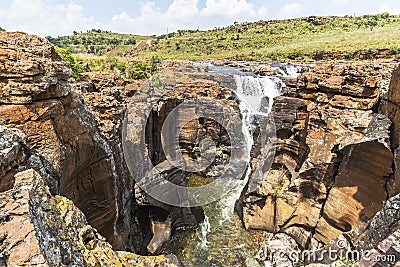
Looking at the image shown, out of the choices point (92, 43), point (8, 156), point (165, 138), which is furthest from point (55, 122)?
point (92, 43)

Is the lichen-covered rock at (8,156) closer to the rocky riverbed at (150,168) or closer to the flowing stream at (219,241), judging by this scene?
the rocky riverbed at (150,168)

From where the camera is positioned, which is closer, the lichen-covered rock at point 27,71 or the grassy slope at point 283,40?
the lichen-covered rock at point 27,71

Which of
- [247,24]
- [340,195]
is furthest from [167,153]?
[247,24]

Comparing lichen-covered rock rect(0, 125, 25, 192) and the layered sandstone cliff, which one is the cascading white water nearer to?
the layered sandstone cliff

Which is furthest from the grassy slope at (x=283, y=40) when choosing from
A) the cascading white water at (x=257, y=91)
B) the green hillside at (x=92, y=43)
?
the cascading white water at (x=257, y=91)

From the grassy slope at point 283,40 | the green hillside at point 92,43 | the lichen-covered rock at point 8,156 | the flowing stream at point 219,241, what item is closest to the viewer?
the lichen-covered rock at point 8,156

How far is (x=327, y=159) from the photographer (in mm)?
11852

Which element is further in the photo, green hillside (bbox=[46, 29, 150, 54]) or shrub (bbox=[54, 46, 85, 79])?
green hillside (bbox=[46, 29, 150, 54])

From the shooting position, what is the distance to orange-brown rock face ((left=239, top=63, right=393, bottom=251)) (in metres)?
10.0

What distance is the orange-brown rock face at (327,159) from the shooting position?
10.0 m

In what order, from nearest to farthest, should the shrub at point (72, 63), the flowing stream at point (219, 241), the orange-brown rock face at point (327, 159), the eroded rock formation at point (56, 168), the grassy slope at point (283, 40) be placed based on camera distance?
the eroded rock formation at point (56, 168)
the orange-brown rock face at point (327, 159)
the flowing stream at point (219, 241)
the shrub at point (72, 63)
the grassy slope at point (283, 40)

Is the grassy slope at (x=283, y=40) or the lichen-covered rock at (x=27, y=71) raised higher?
the grassy slope at (x=283, y=40)

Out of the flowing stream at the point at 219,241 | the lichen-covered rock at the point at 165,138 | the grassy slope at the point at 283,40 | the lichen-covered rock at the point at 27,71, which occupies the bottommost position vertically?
the flowing stream at the point at 219,241

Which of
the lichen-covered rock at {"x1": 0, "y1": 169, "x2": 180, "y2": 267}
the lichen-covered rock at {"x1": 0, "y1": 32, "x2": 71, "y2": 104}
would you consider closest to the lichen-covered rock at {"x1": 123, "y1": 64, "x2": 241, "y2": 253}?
the lichen-covered rock at {"x1": 0, "y1": 32, "x2": 71, "y2": 104}
